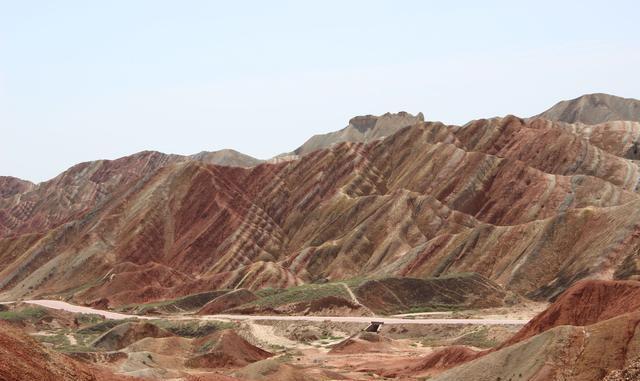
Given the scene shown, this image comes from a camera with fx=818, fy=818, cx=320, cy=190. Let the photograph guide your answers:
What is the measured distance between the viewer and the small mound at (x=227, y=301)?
3930 inches

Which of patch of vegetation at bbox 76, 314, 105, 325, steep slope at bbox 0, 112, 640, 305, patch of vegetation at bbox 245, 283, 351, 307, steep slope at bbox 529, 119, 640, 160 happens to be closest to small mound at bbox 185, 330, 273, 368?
patch of vegetation at bbox 245, 283, 351, 307

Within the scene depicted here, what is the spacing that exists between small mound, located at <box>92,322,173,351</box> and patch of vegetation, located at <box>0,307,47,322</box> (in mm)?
21885

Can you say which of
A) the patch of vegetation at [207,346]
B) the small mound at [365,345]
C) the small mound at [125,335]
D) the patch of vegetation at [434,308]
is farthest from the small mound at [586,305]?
the small mound at [125,335]

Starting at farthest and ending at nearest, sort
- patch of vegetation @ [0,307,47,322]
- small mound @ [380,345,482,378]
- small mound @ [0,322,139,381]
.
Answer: patch of vegetation @ [0,307,47,322]
small mound @ [380,345,482,378]
small mound @ [0,322,139,381]

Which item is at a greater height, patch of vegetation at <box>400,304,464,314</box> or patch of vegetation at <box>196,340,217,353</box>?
patch of vegetation at <box>196,340,217,353</box>

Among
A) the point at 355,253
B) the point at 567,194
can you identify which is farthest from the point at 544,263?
the point at 355,253

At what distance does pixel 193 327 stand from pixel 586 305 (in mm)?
47227

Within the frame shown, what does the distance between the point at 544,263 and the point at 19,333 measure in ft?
234

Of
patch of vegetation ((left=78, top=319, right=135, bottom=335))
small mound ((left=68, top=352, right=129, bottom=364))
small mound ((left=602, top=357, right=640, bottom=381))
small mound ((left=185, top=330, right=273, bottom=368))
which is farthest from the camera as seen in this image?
patch of vegetation ((left=78, top=319, right=135, bottom=335))

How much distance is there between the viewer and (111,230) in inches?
5723

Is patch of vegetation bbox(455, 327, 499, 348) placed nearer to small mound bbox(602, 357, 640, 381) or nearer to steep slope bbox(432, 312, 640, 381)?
steep slope bbox(432, 312, 640, 381)

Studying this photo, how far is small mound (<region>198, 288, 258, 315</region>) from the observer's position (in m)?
99.8

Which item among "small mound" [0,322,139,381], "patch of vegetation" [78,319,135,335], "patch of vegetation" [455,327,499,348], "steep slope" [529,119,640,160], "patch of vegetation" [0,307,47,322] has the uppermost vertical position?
"steep slope" [529,119,640,160]

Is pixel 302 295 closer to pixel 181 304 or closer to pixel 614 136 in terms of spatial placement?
pixel 181 304
